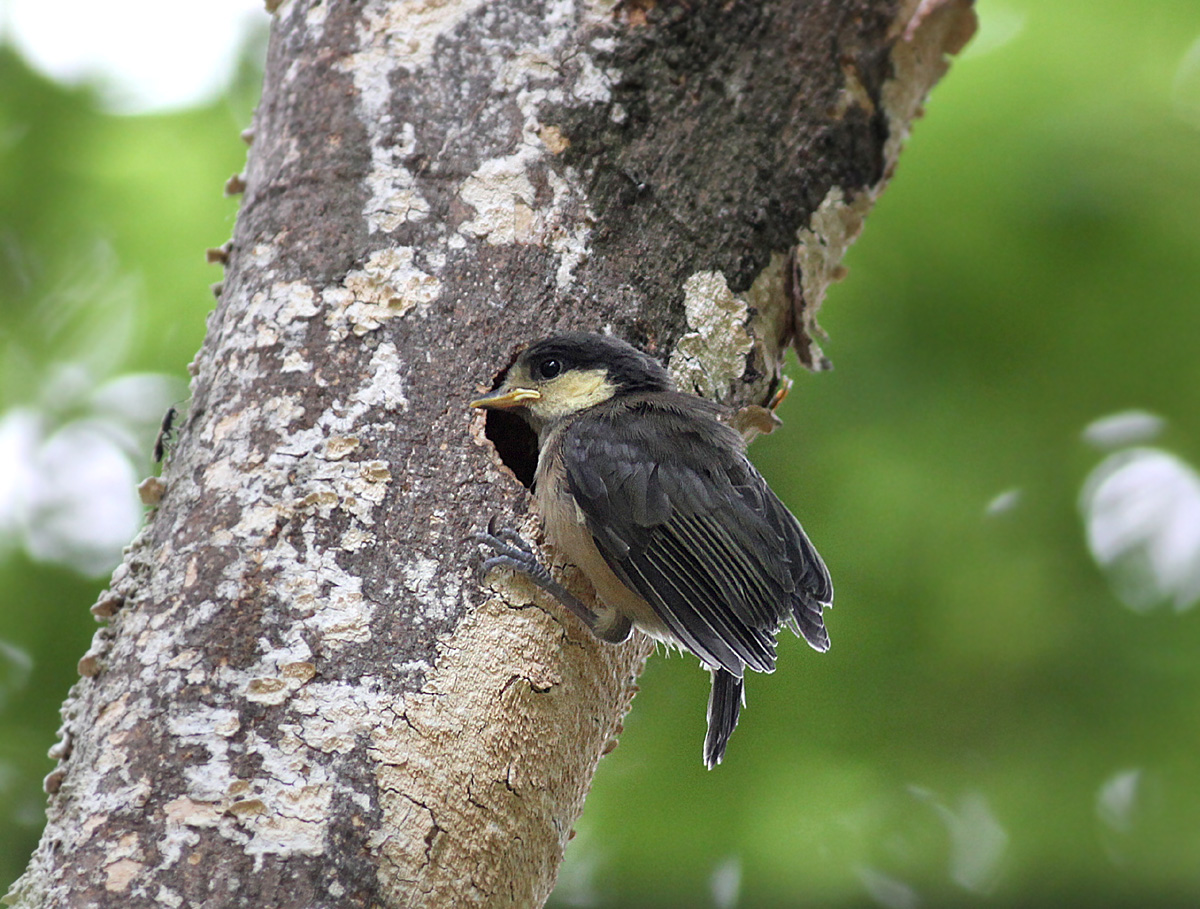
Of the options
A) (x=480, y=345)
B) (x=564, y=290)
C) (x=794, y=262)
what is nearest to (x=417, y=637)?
(x=480, y=345)

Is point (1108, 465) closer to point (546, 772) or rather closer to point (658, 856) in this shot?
point (658, 856)

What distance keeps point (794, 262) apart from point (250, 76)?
2683mm

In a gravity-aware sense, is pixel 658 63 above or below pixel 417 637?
above

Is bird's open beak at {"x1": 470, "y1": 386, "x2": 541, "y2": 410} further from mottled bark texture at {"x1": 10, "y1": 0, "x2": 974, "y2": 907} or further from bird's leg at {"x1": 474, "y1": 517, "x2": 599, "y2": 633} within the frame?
bird's leg at {"x1": 474, "y1": 517, "x2": 599, "y2": 633}

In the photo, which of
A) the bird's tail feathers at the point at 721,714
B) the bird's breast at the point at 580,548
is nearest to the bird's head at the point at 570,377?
the bird's breast at the point at 580,548

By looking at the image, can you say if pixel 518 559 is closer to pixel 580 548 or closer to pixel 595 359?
pixel 580 548

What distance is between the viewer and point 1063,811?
13.0 feet

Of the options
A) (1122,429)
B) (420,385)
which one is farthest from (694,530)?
(1122,429)

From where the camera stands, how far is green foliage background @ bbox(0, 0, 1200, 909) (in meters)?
3.94

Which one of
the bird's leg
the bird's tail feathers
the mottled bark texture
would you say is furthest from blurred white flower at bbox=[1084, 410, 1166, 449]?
the bird's leg

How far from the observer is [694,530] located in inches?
114

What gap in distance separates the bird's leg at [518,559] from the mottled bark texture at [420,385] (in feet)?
0.12

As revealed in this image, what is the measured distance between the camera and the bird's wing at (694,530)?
9.14ft

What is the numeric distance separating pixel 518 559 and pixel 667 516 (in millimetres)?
681
